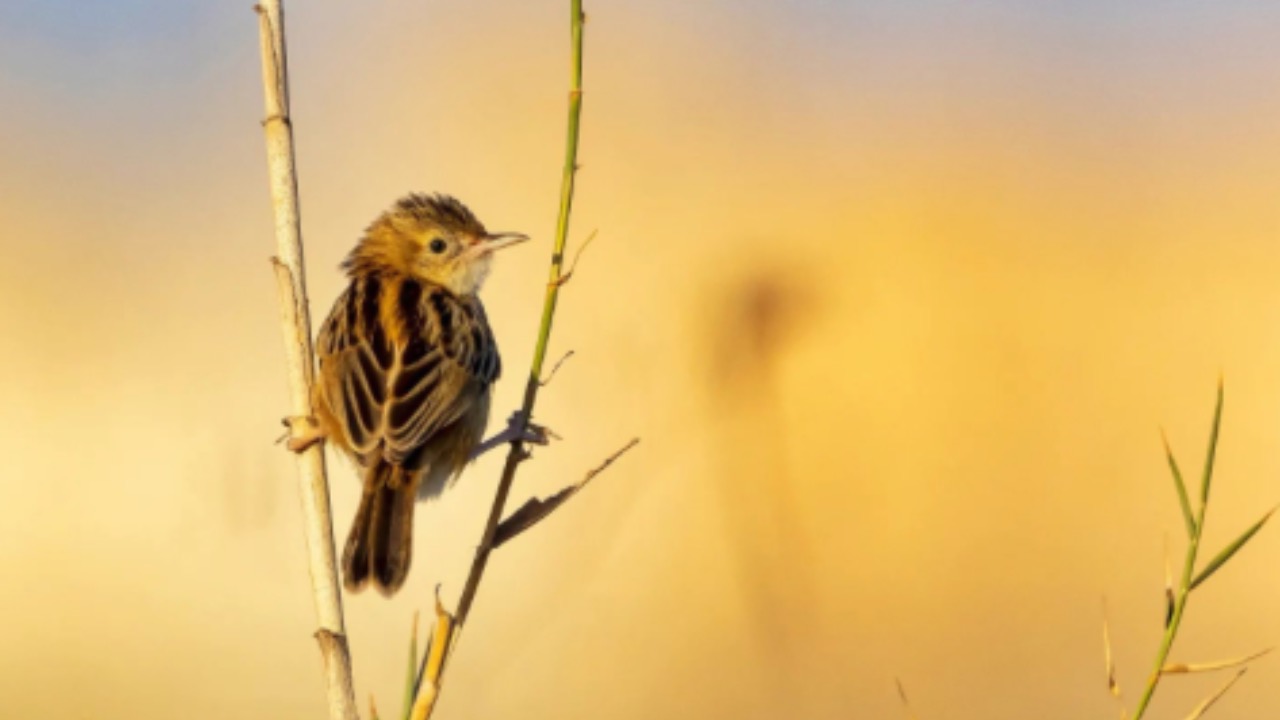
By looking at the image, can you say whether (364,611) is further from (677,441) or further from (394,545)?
(394,545)

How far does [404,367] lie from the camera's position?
10.9 feet

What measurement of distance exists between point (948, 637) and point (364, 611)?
1571 millimetres

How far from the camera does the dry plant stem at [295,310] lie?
202cm

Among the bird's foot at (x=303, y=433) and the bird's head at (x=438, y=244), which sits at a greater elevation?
the bird's head at (x=438, y=244)

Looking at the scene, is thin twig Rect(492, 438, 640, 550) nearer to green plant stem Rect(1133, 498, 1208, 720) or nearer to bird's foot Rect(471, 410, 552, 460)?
bird's foot Rect(471, 410, 552, 460)

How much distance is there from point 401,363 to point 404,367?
2 cm

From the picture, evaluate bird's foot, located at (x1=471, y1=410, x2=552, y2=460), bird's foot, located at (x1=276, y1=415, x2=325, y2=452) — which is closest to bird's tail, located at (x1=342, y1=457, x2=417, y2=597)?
bird's foot, located at (x1=471, y1=410, x2=552, y2=460)

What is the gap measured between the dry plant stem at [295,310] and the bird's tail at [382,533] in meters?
0.49

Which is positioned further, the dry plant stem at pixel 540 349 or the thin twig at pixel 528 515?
the thin twig at pixel 528 515

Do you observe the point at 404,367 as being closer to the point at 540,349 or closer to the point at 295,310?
the point at 295,310

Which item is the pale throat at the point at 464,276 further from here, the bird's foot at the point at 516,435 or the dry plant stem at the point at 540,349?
the dry plant stem at the point at 540,349

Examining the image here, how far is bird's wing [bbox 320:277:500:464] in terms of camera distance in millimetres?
3078

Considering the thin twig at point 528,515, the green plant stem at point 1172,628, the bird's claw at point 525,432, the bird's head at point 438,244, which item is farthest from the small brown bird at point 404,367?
the green plant stem at point 1172,628

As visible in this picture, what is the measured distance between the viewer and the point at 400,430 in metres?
3.07
